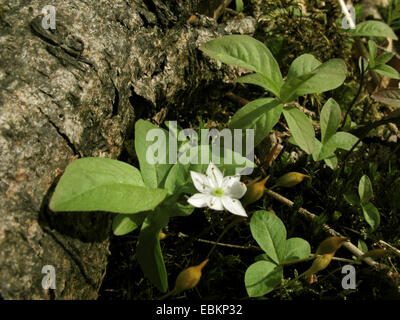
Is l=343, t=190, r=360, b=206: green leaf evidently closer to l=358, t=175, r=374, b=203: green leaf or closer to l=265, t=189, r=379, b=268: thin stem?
l=358, t=175, r=374, b=203: green leaf

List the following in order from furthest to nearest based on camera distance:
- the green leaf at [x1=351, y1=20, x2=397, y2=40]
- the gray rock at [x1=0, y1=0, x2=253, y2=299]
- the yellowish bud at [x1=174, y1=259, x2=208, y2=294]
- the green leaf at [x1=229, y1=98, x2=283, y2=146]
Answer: the green leaf at [x1=351, y1=20, x2=397, y2=40] < the green leaf at [x1=229, y1=98, x2=283, y2=146] < the yellowish bud at [x1=174, y1=259, x2=208, y2=294] < the gray rock at [x1=0, y1=0, x2=253, y2=299]

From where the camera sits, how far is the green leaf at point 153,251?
59.6 inches

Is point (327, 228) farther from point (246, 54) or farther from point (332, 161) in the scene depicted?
point (246, 54)

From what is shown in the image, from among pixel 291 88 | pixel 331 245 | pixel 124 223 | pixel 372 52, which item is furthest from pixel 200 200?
pixel 372 52

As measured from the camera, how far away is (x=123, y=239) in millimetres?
1880

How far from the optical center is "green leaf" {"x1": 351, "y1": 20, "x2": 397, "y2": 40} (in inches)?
92.7

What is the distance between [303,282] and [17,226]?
1309 millimetres

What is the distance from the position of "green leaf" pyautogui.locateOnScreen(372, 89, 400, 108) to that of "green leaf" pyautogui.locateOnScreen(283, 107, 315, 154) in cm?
62

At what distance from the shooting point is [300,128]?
1.82 metres

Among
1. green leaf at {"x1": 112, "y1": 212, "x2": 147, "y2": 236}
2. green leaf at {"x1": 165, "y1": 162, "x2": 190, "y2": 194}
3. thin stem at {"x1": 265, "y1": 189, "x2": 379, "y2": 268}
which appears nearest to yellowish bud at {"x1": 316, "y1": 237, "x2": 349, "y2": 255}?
thin stem at {"x1": 265, "y1": 189, "x2": 379, "y2": 268}

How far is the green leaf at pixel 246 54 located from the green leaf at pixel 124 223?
0.85m

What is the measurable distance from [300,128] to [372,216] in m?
0.62
